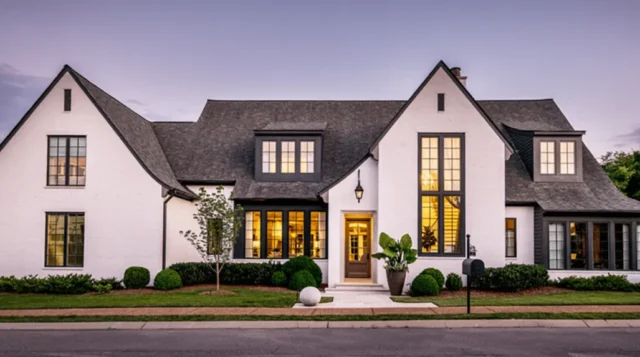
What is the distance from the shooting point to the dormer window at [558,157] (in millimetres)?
21672

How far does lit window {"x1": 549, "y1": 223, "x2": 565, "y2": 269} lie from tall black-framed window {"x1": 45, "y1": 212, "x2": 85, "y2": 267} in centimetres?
1693

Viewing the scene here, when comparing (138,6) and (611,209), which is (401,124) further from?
(138,6)

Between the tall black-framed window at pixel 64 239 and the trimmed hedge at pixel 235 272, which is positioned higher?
the tall black-framed window at pixel 64 239

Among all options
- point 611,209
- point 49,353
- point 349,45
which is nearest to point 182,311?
point 49,353

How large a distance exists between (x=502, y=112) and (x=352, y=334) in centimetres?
1643

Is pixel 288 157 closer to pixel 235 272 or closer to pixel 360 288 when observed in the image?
pixel 235 272

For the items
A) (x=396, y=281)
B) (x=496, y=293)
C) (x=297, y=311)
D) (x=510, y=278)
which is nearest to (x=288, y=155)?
(x=396, y=281)

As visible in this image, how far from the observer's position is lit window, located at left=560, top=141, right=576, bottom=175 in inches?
858

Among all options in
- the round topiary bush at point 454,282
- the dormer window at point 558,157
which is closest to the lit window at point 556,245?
the dormer window at point 558,157

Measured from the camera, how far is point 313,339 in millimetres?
11047

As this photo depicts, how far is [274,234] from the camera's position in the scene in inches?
846

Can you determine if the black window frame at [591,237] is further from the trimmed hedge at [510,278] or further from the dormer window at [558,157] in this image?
the dormer window at [558,157]

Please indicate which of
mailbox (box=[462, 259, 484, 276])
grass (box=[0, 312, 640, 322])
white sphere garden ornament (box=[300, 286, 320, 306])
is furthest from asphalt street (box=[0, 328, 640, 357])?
white sphere garden ornament (box=[300, 286, 320, 306])

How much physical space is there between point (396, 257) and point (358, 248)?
10.2 ft
